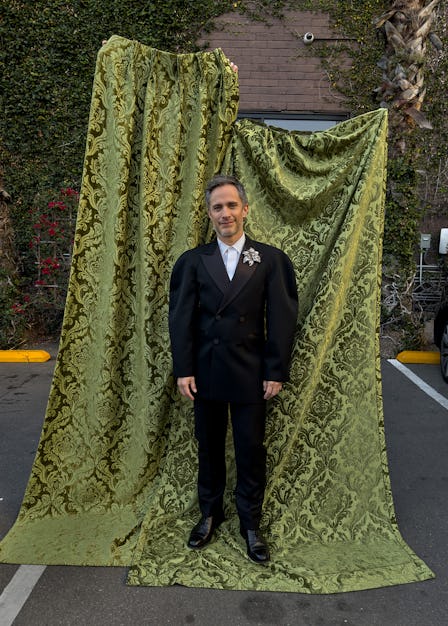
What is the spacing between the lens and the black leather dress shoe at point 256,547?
2572mm

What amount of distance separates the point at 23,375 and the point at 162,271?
3892 mm

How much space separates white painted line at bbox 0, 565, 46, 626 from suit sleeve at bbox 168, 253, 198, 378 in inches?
46.9

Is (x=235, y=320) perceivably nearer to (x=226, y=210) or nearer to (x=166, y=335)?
(x=226, y=210)

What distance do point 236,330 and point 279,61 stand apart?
7575 millimetres

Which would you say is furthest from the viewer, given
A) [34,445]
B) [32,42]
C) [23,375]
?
[32,42]

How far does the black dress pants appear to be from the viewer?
8.38 ft

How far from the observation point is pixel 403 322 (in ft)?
23.6

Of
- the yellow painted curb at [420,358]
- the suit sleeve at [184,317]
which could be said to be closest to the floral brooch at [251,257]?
the suit sleeve at [184,317]

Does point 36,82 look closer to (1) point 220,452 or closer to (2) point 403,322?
(2) point 403,322

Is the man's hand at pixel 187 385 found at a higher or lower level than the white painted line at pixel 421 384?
higher

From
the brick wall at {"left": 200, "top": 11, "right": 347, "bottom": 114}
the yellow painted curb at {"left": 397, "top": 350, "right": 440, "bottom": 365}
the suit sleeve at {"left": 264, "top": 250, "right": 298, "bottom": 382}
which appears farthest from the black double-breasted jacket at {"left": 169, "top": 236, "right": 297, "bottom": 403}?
the brick wall at {"left": 200, "top": 11, "right": 347, "bottom": 114}

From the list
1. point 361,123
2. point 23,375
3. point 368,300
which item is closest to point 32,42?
point 23,375

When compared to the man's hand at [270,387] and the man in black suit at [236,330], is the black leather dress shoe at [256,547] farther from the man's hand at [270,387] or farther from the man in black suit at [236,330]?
the man's hand at [270,387]

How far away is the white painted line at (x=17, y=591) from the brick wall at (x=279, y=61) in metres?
7.73
